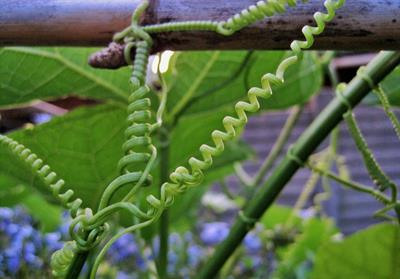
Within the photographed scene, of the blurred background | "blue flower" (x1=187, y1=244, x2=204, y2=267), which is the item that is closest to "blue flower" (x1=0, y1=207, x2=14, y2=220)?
the blurred background

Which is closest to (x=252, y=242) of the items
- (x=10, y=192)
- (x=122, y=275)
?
(x=122, y=275)

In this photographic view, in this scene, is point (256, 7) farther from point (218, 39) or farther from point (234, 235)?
point (234, 235)

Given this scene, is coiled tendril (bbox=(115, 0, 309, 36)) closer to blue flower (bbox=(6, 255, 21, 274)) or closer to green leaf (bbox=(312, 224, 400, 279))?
green leaf (bbox=(312, 224, 400, 279))

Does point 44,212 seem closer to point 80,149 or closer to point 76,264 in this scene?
point 80,149

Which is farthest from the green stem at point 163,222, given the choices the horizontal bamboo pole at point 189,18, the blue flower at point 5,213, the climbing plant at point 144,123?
the blue flower at point 5,213

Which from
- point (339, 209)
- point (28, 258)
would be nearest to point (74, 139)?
point (28, 258)
